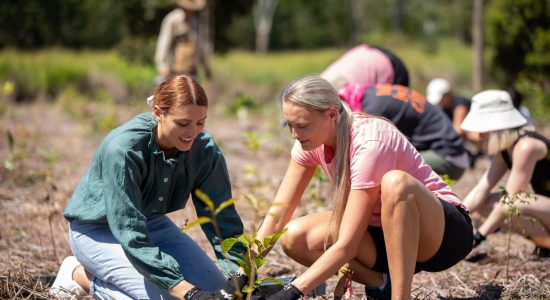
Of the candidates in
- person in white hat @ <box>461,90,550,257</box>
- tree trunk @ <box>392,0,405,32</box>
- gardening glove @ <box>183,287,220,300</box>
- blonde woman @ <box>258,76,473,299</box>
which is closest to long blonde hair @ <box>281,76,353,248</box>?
blonde woman @ <box>258,76,473,299</box>

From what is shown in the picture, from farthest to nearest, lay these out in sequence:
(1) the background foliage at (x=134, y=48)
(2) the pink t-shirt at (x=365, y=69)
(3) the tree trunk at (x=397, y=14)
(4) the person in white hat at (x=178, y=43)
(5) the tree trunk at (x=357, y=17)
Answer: (5) the tree trunk at (x=357, y=17)
(3) the tree trunk at (x=397, y=14)
(1) the background foliage at (x=134, y=48)
(4) the person in white hat at (x=178, y=43)
(2) the pink t-shirt at (x=365, y=69)

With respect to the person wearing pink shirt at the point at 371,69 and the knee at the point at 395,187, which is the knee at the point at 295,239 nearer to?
the knee at the point at 395,187

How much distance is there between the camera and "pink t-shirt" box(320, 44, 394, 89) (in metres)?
4.56

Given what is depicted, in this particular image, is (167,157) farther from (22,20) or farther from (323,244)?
(22,20)

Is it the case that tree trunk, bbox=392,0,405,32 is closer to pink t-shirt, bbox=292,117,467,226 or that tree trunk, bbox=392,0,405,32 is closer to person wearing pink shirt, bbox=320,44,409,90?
person wearing pink shirt, bbox=320,44,409,90

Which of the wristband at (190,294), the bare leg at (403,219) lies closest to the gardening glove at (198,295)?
the wristband at (190,294)

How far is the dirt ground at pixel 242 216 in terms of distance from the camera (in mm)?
3229

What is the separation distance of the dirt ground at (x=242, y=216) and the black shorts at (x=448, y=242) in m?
0.17

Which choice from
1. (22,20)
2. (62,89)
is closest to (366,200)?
(62,89)

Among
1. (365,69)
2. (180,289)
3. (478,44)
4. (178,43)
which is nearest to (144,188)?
(180,289)

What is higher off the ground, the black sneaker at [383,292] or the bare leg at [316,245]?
the bare leg at [316,245]

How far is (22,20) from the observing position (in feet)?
40.4

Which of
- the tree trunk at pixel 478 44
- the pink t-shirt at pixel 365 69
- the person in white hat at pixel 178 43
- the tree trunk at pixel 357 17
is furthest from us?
the tree trunk at pixel 357 17

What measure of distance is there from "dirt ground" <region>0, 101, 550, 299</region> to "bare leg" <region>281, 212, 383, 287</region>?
0.18 metres
